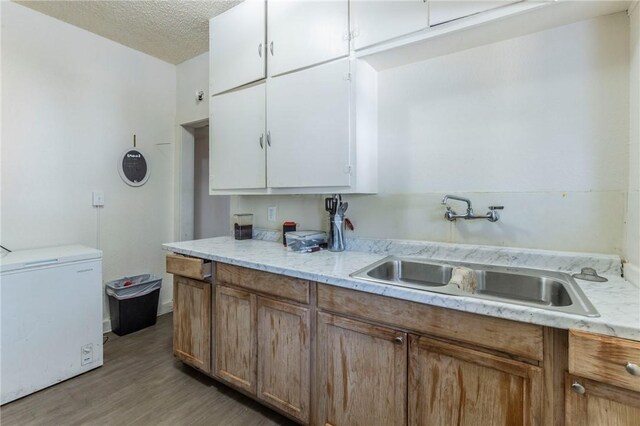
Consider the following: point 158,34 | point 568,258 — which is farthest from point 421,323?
point 158,34

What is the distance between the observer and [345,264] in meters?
1.48

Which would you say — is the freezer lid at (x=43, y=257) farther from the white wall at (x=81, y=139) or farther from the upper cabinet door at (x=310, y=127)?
the upper cabinet door at (x=310, y=127)

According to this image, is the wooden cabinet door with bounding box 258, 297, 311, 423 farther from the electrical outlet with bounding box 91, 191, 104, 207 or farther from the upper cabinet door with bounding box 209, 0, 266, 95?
the electrical outlet with bounding box 91, 191, 104, 207

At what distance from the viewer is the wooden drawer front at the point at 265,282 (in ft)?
4.61

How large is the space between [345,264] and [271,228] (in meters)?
1.03

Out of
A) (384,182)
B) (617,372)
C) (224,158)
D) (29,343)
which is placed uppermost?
(224,158)

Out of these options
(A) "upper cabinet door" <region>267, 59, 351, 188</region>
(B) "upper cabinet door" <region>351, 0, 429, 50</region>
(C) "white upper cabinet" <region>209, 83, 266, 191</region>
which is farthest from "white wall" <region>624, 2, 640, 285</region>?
(C) "white upper cabinet" <region>209, 83, 266, 191</region>

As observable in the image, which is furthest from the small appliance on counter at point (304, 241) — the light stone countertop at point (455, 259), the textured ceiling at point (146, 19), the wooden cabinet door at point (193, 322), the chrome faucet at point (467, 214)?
the textured ceiling at point (146, 19)

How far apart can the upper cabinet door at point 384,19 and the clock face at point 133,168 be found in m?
2.45

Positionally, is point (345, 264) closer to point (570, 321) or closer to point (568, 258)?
point (570, 321)

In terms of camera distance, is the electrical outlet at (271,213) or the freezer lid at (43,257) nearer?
the freezer lid at (43,257)

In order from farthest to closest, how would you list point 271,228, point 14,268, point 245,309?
point 271,228 → point 14,268 → point 245,309

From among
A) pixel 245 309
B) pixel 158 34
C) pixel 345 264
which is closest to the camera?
pixel 345 264

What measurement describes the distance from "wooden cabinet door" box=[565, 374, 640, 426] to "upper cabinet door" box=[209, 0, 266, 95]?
6.97ft
